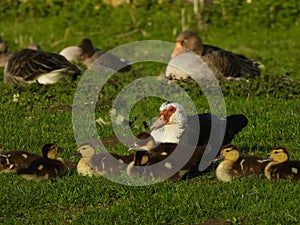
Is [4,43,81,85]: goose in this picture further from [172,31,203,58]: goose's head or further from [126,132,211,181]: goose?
[126,132,211,181]: goose

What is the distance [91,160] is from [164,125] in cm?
115

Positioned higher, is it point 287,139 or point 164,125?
point 164,125

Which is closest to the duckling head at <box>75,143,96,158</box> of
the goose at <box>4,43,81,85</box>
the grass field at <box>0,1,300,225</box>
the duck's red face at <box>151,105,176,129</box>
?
the grass field at <box>0,1,300,225</box>

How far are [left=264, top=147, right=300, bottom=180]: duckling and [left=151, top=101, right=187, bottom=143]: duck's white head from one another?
1.32m

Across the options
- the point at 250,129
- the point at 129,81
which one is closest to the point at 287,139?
the point at 250,129

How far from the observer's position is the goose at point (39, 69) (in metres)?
14.3

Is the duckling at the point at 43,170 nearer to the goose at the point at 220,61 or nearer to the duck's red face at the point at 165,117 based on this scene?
the duck's red face at the point at 165,117

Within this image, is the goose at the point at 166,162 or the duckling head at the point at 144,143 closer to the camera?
the goose at the point at 166,162

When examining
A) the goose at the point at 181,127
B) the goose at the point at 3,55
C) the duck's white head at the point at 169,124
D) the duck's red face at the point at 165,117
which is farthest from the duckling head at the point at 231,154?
the goose at the point at 3,55

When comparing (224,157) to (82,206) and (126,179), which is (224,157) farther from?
(82,206)

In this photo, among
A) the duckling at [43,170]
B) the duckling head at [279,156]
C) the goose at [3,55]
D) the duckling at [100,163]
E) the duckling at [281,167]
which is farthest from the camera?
the goose at [3,55]

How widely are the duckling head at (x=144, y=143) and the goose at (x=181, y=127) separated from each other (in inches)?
7.1

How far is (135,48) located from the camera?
1928 centimetres

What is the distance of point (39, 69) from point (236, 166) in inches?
252
